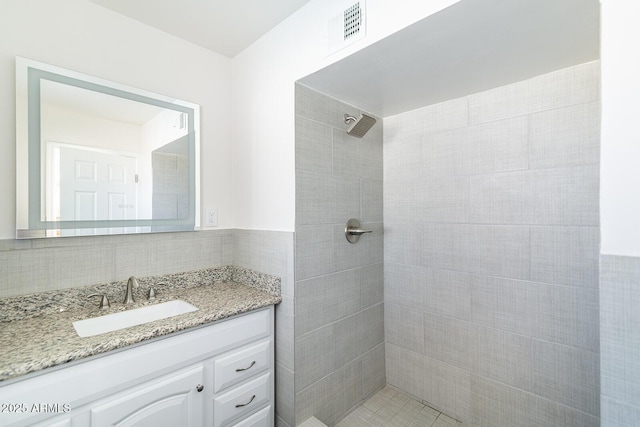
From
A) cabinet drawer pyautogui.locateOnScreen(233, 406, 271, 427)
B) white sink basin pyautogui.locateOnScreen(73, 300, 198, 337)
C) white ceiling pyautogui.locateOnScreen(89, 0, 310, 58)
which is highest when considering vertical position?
white ceiling pyautogui.locateOnScreen(89, 0, 310, 58)

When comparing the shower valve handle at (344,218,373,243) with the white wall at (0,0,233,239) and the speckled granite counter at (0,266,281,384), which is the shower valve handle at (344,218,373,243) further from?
the white wall at (0,0,233,239)

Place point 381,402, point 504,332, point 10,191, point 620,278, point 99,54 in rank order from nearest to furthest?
1. point 620,278
2. point 10,191
3. point 99,54
4. point 504,332
5. point 381,402

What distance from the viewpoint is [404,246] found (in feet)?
6.36

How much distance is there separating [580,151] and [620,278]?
2.91ft

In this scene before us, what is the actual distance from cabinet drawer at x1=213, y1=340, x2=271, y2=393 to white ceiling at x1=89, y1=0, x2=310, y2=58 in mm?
1745

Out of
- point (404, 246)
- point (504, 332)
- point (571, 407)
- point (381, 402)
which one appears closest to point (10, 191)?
point (404, 246)

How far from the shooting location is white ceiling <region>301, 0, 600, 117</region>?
1.00 m

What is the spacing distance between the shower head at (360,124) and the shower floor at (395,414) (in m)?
1.73

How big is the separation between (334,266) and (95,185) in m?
1.32

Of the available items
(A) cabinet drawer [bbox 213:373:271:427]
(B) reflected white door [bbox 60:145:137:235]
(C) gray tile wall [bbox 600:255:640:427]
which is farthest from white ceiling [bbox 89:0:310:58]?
(A) cabinet drawer [bbox 213:373:271:427]

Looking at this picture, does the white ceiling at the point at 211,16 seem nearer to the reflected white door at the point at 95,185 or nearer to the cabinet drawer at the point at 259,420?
the reflected white door at the point at 95,185

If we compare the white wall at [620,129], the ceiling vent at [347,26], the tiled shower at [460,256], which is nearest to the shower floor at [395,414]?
the tiled shower at [460,256]

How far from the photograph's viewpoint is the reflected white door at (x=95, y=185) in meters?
1.30

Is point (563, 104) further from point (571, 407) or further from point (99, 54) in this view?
point (99, 54)
